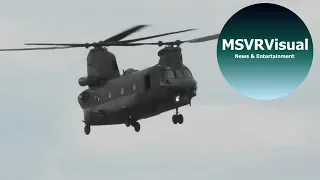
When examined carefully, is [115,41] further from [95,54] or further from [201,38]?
[201,38]

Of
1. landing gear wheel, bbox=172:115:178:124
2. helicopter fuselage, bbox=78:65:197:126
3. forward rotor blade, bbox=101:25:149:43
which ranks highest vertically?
forward rotor blade, bbox=101:25:149:43

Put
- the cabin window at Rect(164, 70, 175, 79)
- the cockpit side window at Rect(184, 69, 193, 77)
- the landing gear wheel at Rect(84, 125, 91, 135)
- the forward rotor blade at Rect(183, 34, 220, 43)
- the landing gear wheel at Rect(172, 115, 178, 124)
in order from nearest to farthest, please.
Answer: the forward rotor blade at Rect(183, 34, 220, 43)
the cabin window at Rect(164, 70, 175, 79)
the cockpit side window at Rect(184, 69, 193, 77)
the landing gear wheel at Rect(172, 115, 178, 124)
the landing gear wheel at Rect(84, 125, 91, 135)

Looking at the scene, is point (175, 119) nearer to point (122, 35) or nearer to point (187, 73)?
point (187, 73)

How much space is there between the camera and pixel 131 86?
362 ft

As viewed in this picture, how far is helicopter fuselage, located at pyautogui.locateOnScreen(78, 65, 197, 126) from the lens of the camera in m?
107

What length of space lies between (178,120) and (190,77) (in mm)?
3845

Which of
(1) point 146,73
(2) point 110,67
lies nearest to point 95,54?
(2) point 110,67

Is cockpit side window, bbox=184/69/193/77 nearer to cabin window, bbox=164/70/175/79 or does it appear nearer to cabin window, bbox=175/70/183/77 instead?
cabin window, bbox=175/70/183/77

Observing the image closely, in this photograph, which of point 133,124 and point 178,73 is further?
point 133,124

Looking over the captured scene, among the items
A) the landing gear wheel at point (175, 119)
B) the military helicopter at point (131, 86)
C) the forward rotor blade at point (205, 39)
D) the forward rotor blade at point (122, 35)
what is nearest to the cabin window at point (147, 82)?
the military helicopter at point (131, 86)

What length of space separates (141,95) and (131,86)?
191cm

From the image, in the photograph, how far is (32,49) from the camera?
111188 millimetres

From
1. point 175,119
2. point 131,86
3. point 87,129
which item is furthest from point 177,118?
point 87,129

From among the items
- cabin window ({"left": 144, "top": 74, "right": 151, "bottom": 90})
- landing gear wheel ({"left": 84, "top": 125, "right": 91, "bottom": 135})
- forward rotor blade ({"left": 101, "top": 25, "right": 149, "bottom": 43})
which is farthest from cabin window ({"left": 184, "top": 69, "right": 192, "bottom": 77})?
landing gear wheel ({"left": 84, "top": 125, "right": 91, "bottom": 135})
